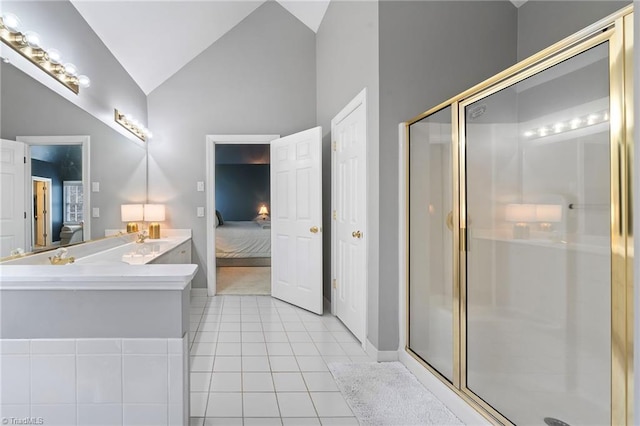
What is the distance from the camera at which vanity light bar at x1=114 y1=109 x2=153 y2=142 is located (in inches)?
138

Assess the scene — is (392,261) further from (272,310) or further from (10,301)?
(10,301)

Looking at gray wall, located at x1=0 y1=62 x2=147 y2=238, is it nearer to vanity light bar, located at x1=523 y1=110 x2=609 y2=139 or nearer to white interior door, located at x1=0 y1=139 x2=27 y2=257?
white interior door, located at x1=0 y1=139 x2=27 y2=257

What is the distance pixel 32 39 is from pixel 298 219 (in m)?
2.62

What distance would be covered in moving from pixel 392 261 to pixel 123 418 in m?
1.83

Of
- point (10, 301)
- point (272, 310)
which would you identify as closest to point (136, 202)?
point (272, 310)

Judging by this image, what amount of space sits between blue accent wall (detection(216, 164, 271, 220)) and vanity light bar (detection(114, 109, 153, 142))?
15.8 ft

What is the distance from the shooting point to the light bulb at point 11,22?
6.01ft

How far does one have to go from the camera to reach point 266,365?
2451mm

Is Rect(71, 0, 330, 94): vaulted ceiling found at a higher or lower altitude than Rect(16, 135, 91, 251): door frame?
higher

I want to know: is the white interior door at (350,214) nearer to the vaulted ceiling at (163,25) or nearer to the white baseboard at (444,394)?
the white baseboard at (444,394)

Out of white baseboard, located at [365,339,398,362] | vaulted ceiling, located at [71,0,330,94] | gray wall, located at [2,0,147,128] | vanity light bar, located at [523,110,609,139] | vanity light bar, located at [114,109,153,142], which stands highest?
vaulted ceiling, located at [71,0,330,94]

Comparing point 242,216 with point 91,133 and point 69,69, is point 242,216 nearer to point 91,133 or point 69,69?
point 91,133

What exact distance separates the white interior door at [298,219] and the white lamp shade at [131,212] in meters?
1.51

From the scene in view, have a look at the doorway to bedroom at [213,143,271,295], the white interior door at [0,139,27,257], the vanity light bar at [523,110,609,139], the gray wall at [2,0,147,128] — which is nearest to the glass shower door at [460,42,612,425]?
the vanity light bar at [523,110,609,139]
